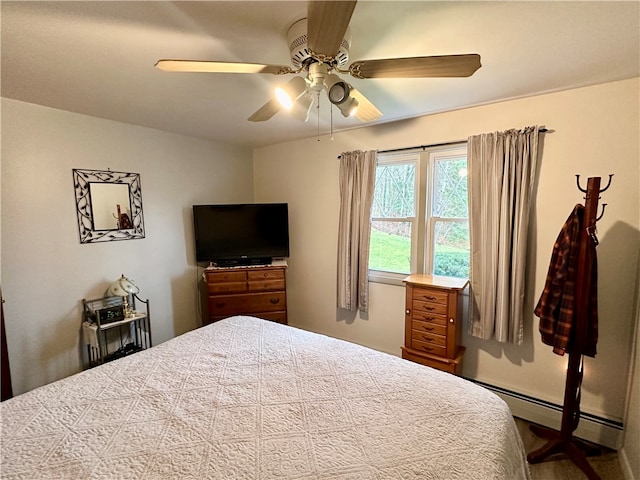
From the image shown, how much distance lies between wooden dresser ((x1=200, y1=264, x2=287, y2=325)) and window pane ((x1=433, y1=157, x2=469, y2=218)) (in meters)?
1.75

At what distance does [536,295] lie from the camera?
86.5 inches

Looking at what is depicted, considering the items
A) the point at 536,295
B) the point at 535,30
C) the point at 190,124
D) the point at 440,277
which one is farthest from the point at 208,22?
the point at 536,295

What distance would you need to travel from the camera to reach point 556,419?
2.15 m

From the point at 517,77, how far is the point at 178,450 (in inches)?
102

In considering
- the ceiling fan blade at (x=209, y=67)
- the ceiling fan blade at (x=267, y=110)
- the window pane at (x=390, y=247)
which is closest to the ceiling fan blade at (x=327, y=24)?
the ceiling fan blade at (x=209, y=67)

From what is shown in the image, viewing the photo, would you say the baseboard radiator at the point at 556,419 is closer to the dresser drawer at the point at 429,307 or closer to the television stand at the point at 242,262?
the dresser drawer at the point at 429,307

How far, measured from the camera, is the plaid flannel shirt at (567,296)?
170cm

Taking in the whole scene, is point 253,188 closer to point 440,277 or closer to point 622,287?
point 440,277

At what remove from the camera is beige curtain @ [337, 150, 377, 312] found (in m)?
2.91

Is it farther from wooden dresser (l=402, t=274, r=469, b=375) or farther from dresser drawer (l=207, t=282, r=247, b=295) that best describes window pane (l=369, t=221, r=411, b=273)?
dresser drawer (l=207, t=282, r=247, b=295)

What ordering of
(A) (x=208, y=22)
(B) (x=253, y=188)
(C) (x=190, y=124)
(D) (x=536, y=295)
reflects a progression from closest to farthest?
(A) (x=208, y=22) < (D) (x=536, y=295) < (C) (x=190, y=124) < (B) (x=253, y=188)

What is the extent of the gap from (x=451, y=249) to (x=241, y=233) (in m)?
2.22

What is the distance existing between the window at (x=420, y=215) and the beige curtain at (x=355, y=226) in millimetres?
146

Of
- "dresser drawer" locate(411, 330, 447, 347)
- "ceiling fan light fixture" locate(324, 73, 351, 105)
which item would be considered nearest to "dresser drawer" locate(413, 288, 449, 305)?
"dresser drawer" locate(411, 330, 447, 347)
